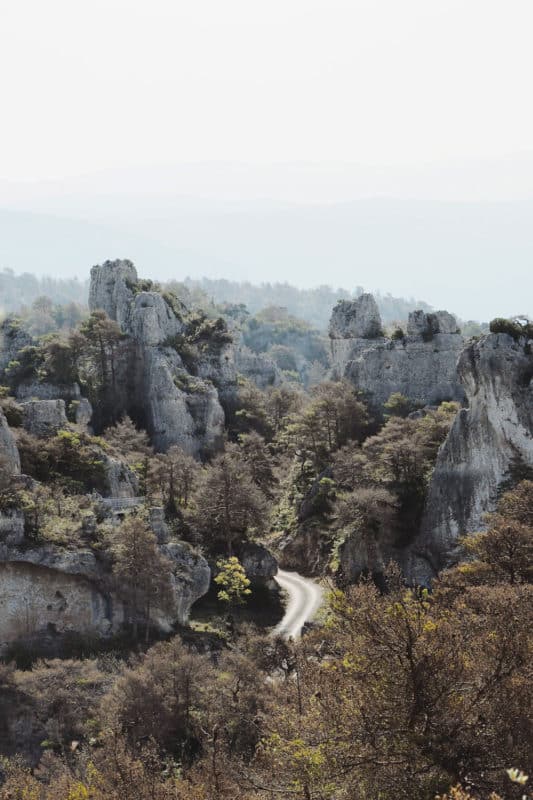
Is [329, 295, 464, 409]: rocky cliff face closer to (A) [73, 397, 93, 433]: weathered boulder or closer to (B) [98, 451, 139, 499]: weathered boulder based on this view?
(A) [73, 397, 93, 433]: weathered boulder

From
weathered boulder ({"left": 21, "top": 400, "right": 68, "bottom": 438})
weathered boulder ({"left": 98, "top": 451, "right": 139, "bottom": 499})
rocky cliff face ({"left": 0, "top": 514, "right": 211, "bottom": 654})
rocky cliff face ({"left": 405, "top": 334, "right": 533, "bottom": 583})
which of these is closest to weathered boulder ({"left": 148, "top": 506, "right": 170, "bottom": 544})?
rocky cliff face ({"left": 0, "top": 514, "right": 211, "bottom": 654})

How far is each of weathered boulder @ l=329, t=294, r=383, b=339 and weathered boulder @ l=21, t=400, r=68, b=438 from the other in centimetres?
2566

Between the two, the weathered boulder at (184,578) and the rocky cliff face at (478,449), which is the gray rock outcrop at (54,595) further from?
the rocky cliff face at (478,449)

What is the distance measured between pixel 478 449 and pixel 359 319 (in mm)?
23536

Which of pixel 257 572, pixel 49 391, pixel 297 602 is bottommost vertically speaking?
pixel 297 602

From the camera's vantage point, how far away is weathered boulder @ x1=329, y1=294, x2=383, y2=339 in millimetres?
51781

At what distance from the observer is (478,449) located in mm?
29797

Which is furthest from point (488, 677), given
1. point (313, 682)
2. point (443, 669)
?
point (313, 682)

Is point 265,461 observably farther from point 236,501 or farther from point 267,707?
point 267,707

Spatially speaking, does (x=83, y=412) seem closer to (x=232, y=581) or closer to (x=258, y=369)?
(x=232, y=581)

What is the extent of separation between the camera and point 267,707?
1758 centimetres

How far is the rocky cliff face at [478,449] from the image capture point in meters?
29.0

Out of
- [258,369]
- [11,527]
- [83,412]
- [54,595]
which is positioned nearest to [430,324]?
[83,412]

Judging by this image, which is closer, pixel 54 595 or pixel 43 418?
pixel 54 595
